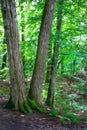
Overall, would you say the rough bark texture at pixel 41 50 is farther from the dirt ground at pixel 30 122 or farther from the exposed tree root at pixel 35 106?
the dirt ground at pixel 30 122

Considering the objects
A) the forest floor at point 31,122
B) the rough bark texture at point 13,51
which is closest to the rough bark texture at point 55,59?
the rough bark texture at point 13,51

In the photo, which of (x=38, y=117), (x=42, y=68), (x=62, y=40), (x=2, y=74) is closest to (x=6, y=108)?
(x=38, y=117)

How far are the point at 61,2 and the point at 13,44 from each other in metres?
2.61

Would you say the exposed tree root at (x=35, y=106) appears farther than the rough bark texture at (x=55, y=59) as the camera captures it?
No

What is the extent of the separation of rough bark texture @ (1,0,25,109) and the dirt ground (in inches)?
19.1

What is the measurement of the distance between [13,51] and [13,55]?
0.41 ft

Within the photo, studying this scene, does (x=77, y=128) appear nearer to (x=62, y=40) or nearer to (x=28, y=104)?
(x=28, y=104)

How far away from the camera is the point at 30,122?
5.75 meters

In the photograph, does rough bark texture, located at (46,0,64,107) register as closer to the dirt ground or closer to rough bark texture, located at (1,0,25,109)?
rough bark texture, located at (1,0,25,109)

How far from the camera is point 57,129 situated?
18.3ft

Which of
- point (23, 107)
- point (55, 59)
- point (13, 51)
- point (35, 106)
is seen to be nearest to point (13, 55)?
point (13, 51)

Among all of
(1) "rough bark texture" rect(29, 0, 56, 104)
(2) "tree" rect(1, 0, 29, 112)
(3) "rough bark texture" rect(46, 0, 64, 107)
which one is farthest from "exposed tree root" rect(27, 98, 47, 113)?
(3) "rough bark texture" rect(46, 0, 64, 107)

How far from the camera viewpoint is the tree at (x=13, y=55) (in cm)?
593

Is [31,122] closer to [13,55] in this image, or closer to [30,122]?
[30,122]
